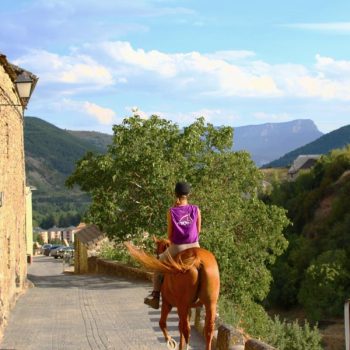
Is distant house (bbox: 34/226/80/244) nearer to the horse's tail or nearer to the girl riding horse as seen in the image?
the girl riding horse

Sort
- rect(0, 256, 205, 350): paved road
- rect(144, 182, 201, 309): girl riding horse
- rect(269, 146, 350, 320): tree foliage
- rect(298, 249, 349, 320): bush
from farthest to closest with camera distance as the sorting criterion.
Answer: rect(269, 146, 350, 320): tree foliage, rect(298, 249, 349, 320): bush, rect(0, 256, 205, 350): paved road, rect(144, 182, 201, 309): girl riding horse

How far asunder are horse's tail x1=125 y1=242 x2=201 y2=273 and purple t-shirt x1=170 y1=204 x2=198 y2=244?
0.32 metres

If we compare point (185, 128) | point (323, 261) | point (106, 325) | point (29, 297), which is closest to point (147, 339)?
point (106, 325)

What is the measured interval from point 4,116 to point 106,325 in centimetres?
Answer: 607

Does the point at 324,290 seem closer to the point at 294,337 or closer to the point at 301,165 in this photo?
the point at 294,337

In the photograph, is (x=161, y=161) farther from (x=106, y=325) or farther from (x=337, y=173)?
(x=337, y=173)

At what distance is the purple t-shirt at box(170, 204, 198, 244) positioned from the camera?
8414mm

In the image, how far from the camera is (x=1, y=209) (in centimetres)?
1510

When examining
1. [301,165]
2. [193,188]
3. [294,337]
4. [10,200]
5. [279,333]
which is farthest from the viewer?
[301,165]

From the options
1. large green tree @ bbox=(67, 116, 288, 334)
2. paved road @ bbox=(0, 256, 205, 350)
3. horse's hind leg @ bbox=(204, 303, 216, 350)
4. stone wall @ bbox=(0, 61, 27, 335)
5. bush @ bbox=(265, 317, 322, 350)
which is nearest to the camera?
horse's hind leg @ bbox=(204, 303, 216, 350)

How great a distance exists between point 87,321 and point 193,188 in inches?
401

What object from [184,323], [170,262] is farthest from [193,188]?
[170,262]

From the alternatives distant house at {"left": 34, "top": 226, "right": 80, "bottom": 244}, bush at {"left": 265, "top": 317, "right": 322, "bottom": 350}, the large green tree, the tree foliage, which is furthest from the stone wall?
distant house at {"left": 34, "top": 226, "right": 80, "bottom": 244}

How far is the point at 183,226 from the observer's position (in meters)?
8.43
